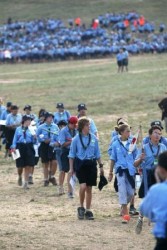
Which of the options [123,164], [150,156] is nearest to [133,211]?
[123,164]

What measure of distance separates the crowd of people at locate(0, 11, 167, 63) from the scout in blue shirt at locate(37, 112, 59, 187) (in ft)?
149

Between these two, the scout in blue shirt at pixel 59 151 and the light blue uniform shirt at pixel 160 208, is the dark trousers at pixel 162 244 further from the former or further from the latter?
the scout in blue shirt at pixel 59 151

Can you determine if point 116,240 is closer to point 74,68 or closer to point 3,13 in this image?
point 74,68

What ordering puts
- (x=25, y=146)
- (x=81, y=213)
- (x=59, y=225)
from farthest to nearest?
(x=25, y=146) < (x=81, y=213) < (x=59, y=225)

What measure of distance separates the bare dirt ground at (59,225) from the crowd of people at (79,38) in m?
47.5

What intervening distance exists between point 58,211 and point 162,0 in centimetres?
6892

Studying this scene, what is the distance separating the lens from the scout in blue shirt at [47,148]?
1933cm

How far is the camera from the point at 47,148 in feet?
64.1

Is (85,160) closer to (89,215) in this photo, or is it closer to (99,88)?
(89,215)

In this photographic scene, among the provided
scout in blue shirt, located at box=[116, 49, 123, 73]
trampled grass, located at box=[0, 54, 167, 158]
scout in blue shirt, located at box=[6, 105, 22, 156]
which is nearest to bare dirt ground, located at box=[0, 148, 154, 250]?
scout in blue shirt, located at box=[6, 105, 22, 156]

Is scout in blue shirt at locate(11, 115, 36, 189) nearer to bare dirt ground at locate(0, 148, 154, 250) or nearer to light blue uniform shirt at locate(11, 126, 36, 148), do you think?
light blue uniform shirt at locate(11, 126, 36, 148)

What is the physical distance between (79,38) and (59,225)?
57.9 m

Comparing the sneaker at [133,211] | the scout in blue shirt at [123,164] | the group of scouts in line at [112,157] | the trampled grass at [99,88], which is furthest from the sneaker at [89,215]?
the trampled grass at [99,88]

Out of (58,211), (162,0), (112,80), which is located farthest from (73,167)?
(162,0)
